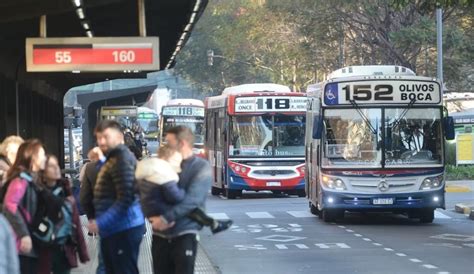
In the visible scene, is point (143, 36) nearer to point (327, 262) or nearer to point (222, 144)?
point (327, 262)

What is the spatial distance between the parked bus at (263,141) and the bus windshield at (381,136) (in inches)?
312

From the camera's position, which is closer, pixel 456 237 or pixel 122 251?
pixel 122 251

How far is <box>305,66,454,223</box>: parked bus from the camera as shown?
18250 mm

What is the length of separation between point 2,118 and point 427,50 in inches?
889

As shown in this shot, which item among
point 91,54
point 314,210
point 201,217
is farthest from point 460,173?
point 201,217

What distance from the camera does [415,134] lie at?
18547mm

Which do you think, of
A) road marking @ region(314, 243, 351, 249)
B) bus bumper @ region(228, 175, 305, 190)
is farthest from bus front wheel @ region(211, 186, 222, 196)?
road marking @ region(314, 243, 351, 249)

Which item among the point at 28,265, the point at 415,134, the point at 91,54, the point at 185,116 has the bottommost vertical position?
the point at 28,265

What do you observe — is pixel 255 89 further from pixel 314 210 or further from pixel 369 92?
pixel 369 92

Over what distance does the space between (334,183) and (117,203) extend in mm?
10902

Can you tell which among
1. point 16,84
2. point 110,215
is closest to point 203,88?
point 16,84

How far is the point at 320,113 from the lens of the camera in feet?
60.6

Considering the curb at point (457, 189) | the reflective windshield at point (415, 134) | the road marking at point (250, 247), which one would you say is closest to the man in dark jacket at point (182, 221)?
the road marking at point (250, 247)

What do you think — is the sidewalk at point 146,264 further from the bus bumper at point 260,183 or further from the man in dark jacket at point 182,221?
the bus bumper at point 260,183
